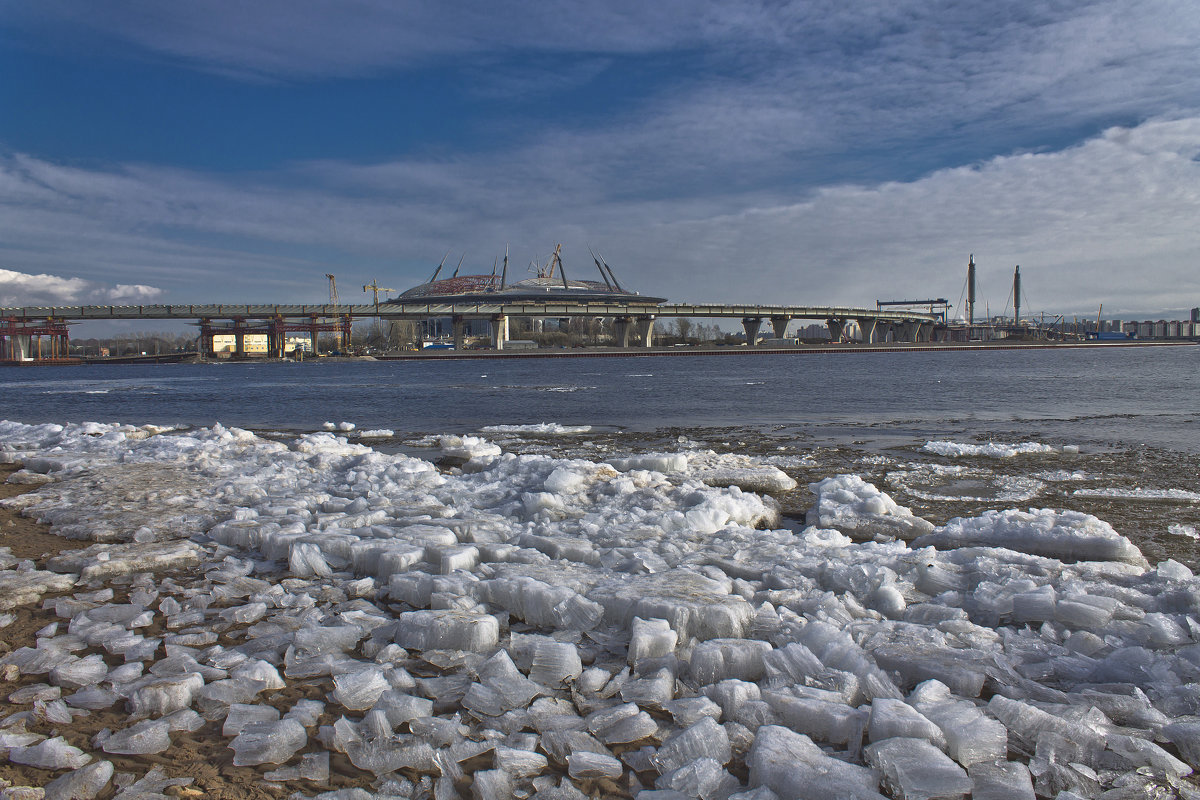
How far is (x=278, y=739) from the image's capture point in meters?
3.06

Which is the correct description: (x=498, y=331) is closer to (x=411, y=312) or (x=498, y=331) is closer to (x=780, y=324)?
(x=411, y=312)

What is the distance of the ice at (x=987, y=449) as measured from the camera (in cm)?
1216

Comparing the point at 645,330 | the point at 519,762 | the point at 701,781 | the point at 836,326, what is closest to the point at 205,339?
the point at 645,330

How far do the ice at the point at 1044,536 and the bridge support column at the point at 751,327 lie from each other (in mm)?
117483

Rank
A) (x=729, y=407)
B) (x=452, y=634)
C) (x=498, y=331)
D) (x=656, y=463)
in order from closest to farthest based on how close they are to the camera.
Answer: (x=452, y=634), (x=656, y=463), (x=729, y=407), (x=498, y=331)

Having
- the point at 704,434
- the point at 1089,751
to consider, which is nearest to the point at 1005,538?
the point at 1089,751

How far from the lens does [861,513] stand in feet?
24.2

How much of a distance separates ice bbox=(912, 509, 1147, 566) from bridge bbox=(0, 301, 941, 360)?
101215 mm

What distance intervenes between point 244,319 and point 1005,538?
112251mm

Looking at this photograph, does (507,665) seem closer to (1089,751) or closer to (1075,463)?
(1089,751)

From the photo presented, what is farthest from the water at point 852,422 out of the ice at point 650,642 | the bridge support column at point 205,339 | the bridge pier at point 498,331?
the bridge pier at point 498,331

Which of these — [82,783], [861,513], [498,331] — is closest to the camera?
[82,783]

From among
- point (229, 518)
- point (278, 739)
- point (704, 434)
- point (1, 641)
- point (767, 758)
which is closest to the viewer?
point (767, 758)

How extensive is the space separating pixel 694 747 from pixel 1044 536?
4709 mm
